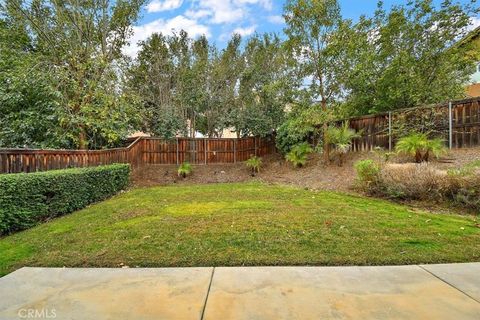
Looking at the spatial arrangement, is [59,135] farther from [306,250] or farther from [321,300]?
[321,300]

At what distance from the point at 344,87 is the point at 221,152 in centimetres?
729

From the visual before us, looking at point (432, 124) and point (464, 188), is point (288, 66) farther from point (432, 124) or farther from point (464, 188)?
point (464, 188)

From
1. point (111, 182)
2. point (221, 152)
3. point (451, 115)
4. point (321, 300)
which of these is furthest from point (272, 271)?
point (221, 152)

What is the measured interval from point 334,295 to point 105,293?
79.2 inches

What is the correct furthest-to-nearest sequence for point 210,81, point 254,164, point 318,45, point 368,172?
point 210,81 < point 254,164 < point 318,45 < point 368,172

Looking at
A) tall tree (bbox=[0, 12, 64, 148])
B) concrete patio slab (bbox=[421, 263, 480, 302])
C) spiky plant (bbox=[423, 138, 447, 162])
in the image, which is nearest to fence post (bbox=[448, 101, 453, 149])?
spiky plant (bbox=[423, 138, 447, 162])

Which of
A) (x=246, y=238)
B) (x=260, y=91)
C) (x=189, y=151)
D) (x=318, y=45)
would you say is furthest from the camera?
(x=260, y=91)

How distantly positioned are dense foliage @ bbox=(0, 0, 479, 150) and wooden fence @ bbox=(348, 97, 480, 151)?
1.41 meters

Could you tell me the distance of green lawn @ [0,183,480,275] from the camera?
10.7 ft

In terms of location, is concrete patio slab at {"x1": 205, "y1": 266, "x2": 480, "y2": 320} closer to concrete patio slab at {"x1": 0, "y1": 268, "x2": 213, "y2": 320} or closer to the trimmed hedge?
concrete patio slab at {"x1": 0, "y1": 268, "x2": 213, "y2": 320}

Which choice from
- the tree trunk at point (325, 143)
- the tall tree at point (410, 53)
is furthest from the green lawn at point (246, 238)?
the tall tree at point (410, 53)

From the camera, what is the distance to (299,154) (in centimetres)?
1284

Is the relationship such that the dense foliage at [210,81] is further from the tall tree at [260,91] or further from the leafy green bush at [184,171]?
the leafy green bush at [184,171]

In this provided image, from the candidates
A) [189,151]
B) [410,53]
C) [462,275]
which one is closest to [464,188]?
[462,275]
